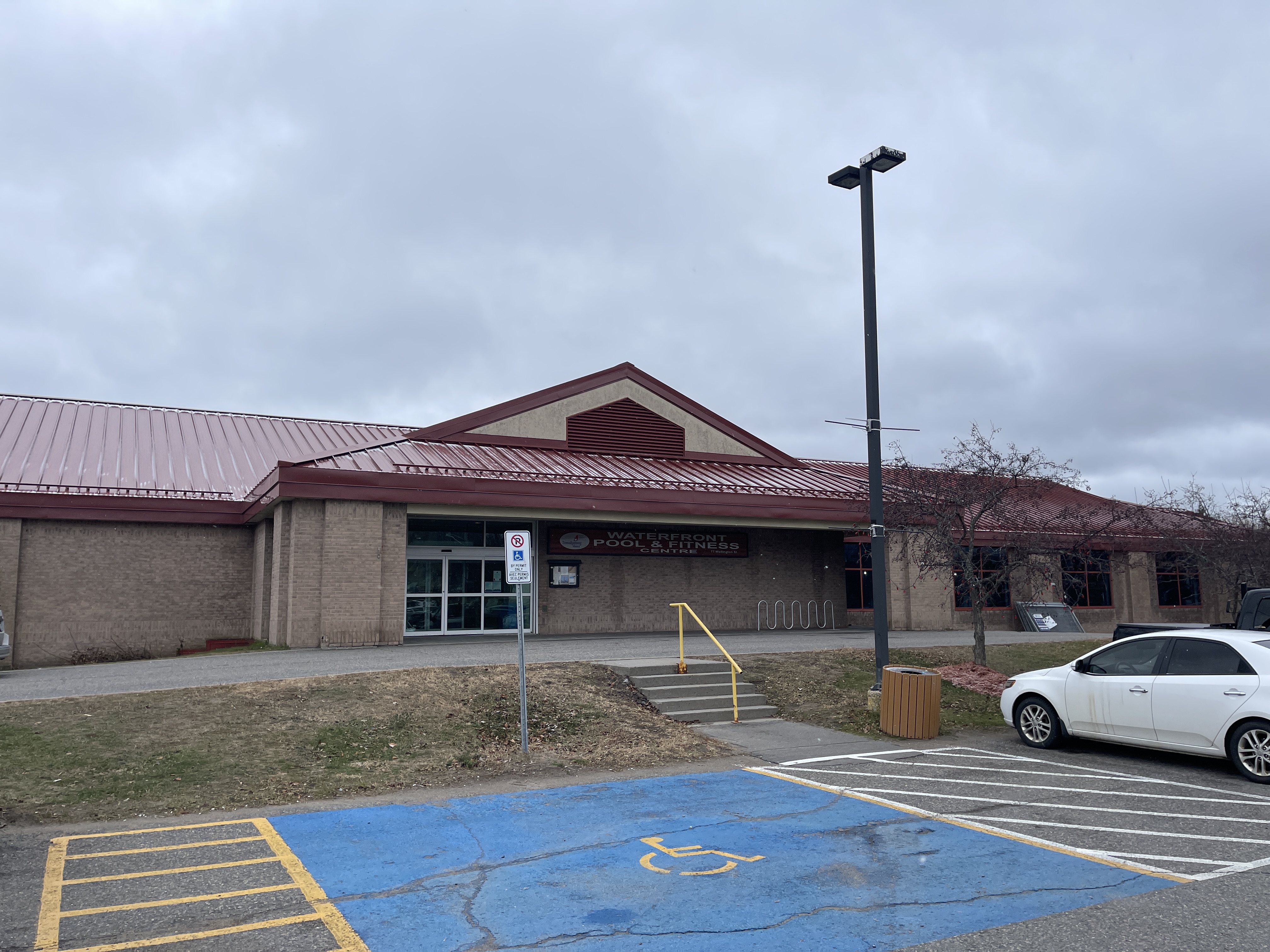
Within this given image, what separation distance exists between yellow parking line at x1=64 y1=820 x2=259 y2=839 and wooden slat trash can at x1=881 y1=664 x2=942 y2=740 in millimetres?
8074

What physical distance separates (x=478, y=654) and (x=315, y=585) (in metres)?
4.24

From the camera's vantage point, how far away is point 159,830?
25.3 ft

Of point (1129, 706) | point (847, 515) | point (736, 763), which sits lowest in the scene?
point (736, 763)

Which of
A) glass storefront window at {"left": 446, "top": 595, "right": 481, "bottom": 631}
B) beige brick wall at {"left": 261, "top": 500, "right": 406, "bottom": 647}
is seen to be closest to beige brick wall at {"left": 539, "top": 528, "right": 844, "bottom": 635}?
glass storefront window at {"left": 446, "top": 595, "right": 481, "bottom": 631}

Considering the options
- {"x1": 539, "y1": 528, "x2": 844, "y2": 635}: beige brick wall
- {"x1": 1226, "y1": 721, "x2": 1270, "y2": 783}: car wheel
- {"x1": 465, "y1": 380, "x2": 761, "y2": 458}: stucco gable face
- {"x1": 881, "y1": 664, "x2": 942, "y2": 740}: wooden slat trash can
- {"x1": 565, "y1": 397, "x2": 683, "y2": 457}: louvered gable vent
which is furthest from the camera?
{"x1": 565, "y1": 397, "x2": 683, "y2": 457}: louvered gable vent

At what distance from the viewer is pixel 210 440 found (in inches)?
1044

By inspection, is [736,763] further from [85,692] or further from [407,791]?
[85,692]

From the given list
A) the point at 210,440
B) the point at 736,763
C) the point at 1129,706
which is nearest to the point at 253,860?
the point at 736,763

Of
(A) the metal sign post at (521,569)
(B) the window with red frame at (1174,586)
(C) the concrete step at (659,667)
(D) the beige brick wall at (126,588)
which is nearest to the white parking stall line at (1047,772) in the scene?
(A) the metal sign post at (521,569)

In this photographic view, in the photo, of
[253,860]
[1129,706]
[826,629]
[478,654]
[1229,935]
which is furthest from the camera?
[826,629]

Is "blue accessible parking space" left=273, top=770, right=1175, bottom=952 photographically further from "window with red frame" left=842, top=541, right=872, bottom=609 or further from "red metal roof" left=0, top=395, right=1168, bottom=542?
"window with red frame" left=842, top=541, right=872, bottom=609

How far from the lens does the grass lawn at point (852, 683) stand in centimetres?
1323

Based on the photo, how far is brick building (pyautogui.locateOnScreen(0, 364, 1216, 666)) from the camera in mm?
19094

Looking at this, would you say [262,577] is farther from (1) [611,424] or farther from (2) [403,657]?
(1) [611,424]
